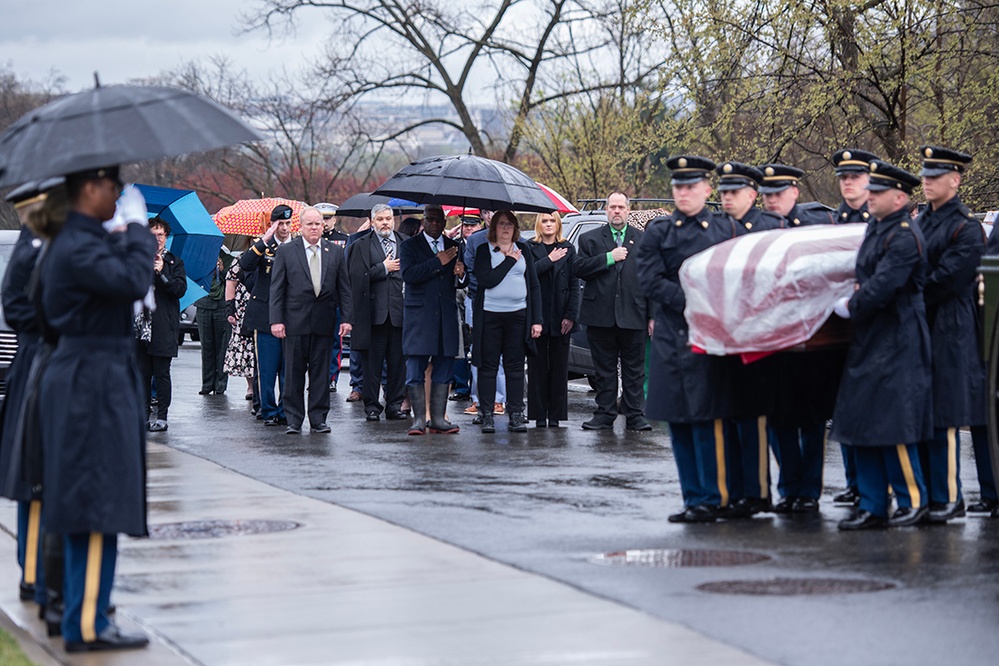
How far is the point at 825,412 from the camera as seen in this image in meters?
9.30

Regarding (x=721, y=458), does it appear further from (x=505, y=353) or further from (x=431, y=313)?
(x=431, y=313)

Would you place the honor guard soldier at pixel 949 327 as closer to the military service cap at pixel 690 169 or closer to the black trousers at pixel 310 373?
the military service cap at pixel 690 169

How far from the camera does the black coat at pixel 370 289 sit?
49.5 feet

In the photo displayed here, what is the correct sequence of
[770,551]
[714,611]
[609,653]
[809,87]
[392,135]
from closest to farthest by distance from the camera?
[609,653] → [714,611] → [770,551] → [809,87] → [392,135]

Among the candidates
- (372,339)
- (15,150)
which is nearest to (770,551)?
(15,150)

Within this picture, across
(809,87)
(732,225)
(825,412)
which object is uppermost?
(809,87)

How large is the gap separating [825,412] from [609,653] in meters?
3.82

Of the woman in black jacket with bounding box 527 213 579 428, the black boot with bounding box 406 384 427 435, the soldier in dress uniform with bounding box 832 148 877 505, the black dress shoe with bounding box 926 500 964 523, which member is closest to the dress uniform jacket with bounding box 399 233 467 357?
the black boot with bounding box 406 384 427 435

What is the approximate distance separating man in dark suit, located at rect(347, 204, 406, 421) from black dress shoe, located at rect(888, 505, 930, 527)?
23.5 feet

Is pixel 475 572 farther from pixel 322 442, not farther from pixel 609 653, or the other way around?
pixel 322 442

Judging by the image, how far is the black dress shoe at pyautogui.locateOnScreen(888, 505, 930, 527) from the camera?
28.6ft

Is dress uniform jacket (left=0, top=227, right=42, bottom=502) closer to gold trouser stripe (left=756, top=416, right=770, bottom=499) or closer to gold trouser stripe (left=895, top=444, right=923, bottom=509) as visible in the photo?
gold trouser stripe (left=756, top=416, right=770, bottom=499)

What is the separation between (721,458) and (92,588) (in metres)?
4.00

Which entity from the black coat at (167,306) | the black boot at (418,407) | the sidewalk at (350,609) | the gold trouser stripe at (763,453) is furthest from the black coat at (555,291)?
the sidewalk at (350,609)
